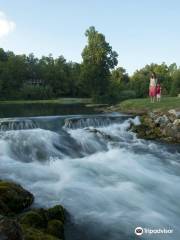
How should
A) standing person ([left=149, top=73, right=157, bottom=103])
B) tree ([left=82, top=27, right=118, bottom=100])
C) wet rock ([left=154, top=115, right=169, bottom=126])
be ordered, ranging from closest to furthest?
1. wet rock ([left=154, top=115, right=169, bottom=126])
2. standing person ([left=149, top=73, right=157, bottom=103])
3. tree ([left=82, top=27, right=118, bottom=100])

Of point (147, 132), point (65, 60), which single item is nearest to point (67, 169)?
point (147, 132)

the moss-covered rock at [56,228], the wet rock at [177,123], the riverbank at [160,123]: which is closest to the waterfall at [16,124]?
the riverbank at [160,123]

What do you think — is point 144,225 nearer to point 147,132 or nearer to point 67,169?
point 67,169

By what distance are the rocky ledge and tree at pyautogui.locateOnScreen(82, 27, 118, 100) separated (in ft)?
115

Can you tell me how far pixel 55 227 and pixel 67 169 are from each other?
21.2 ft

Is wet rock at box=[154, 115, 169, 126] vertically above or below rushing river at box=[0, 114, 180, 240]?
above

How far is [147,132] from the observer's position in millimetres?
25734

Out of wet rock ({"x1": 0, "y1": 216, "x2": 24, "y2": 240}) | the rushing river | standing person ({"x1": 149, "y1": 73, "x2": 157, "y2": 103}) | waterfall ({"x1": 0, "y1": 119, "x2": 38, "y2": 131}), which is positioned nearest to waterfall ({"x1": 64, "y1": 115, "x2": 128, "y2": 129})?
the rushing river

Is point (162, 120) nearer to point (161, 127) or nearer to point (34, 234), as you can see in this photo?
point (161, 127)

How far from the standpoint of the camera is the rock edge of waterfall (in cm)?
759

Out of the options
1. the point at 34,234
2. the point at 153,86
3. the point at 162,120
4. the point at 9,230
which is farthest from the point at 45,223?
the point at 153,86

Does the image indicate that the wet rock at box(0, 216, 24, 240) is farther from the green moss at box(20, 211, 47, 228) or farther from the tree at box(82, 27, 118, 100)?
the tree at box(82, 27, 118, 100)
